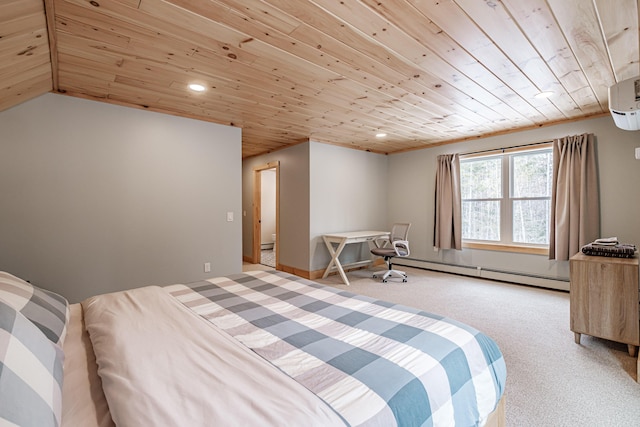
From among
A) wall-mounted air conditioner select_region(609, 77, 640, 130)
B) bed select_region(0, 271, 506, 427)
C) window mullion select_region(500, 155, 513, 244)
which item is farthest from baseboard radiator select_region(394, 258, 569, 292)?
bed select_region(0, 271, 506, 427)

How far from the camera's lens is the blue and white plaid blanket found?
911mm

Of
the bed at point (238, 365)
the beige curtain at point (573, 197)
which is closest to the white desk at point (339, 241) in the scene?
the beige curtain at point (573, 197)

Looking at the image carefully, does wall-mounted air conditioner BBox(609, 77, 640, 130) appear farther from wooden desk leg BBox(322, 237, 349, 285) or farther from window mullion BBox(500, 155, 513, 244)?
wooden desk leg BBox(322, 237, 349, 285)

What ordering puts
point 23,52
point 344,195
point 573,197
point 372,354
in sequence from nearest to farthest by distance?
point 372,354
point 23,52
point 573,197
point 344,195

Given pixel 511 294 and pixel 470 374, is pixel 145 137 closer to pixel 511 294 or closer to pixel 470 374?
pixel 470 374

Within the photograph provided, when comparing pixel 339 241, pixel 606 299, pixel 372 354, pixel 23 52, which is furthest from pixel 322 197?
pixel 372 354

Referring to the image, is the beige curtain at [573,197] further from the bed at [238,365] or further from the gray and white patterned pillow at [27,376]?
the gray and white patterned pillow at [27,376]

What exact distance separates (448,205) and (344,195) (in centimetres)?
180

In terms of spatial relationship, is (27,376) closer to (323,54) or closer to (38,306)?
(38,306)

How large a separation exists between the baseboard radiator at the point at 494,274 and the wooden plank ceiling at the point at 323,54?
2279mm

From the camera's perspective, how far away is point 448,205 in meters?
5.08

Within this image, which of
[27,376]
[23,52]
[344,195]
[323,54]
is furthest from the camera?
[344,195]

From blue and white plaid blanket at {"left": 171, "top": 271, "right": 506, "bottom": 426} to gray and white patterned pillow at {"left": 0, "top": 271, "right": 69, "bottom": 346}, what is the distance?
0.56 meters

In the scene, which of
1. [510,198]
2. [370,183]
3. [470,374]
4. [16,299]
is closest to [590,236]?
[510,198]
